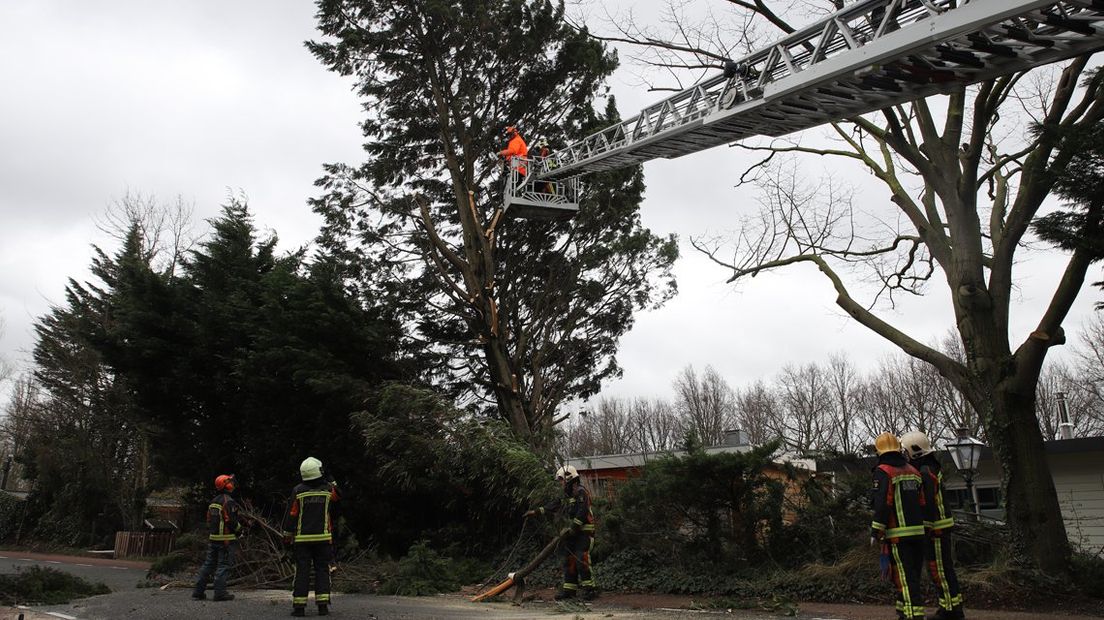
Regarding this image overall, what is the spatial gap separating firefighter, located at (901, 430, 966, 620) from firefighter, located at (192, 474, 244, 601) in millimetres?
7913

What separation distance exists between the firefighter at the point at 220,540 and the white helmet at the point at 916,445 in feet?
25.8

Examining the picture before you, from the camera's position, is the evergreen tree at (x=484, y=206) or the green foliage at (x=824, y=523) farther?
the evergreen tree at (x=484, y=206)

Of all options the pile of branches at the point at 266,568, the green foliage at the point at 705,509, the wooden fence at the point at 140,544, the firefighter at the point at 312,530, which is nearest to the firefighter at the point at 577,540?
the green foliage at the point at 705,509

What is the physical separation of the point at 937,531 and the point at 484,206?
43.2ft

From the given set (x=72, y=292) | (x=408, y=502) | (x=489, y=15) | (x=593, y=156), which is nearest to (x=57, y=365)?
(x=72, y=292)

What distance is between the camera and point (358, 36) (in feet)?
53.0

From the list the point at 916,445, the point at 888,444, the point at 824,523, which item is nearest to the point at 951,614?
the point at 916,445

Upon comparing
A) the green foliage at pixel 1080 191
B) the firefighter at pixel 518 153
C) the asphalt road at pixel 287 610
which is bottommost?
the asphalt road at pixel 287 610

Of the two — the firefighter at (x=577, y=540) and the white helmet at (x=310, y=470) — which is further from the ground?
the white helmet at (x=310, y=470)

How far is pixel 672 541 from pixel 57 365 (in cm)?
2604

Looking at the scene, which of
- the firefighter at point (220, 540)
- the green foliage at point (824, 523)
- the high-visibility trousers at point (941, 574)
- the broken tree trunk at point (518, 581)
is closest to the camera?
the high-visibility trousers at point (941, 574)

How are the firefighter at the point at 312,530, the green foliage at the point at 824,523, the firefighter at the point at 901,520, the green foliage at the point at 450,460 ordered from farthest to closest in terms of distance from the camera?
the green foliage at the point at 450,460 → the green foliage at the point at 824,523 → the firefighter at the point at 312,530 → the firefighter at the point at 901,520

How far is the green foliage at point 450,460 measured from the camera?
1288 cm

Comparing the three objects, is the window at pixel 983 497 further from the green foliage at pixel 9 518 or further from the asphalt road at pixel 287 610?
the green foliage at pixel 9 518
